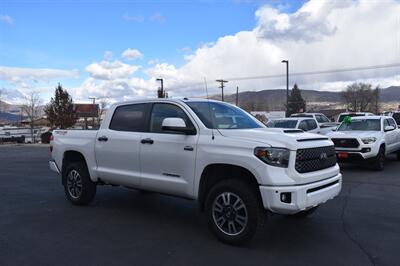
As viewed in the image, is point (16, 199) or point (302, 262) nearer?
point (302, 262)

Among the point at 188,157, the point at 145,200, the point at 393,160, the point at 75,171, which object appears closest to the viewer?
the point at 188,157

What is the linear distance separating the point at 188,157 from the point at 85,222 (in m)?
2.11

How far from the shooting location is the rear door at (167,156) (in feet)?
18.8

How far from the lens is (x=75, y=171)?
25.1 feet

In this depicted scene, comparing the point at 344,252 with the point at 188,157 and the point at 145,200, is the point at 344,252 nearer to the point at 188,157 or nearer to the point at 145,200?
the point at 188,157

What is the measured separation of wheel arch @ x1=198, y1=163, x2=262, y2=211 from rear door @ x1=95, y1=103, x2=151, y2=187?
1.28 metres

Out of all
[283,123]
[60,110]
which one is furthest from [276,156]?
[60,110]

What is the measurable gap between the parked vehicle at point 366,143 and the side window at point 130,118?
7.87m

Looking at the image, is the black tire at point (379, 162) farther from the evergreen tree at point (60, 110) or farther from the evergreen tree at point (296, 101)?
the evergreen tree at point (296, 101)

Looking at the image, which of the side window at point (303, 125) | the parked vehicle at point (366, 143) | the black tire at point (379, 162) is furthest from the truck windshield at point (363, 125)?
the side window at point (303, 125)

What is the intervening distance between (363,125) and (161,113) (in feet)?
32.0

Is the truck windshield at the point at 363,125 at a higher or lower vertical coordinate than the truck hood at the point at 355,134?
higher

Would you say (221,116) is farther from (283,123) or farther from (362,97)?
(362,97)

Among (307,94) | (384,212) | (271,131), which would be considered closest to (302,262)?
(271,131)
